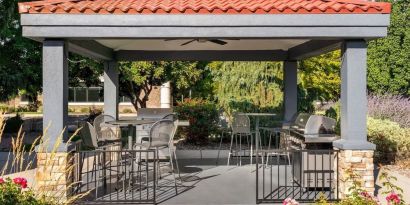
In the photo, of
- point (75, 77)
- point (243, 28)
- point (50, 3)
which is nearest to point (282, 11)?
point (243, 28)

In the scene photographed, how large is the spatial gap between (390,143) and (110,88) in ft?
22.4

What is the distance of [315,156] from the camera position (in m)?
7.14

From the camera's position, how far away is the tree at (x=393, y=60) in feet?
87.9

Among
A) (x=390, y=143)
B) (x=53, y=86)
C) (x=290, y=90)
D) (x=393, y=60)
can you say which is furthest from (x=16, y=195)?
(x=393, y=60)

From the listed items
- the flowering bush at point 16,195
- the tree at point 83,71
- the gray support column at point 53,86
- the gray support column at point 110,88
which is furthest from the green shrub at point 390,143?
the tree at point 83,71

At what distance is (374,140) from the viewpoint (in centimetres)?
1088

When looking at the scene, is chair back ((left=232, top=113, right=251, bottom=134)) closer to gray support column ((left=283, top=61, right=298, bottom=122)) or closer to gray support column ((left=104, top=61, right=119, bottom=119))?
gray support column ((left=283, top=61, right=298, bottom=122))

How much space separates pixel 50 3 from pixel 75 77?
43.6ft

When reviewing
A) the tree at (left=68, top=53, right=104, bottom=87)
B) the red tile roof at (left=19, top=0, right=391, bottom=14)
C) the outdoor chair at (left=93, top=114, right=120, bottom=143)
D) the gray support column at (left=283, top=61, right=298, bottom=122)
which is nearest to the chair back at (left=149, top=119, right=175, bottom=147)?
the outdoor chair at (left=93, top=114, right=120, bottom=143)

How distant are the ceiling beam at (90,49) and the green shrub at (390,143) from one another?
21.4 ft

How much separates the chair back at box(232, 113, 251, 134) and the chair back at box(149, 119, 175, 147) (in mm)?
2859

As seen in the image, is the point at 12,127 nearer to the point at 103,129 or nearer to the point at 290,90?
the point at 103,129

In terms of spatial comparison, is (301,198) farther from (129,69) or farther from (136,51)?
(129,69)

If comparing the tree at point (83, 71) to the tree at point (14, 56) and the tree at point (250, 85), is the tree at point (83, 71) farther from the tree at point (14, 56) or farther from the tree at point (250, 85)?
the tree at point (250, 85)
